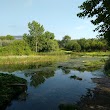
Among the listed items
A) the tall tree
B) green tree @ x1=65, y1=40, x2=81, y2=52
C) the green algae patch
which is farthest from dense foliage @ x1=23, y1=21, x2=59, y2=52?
the tall tree

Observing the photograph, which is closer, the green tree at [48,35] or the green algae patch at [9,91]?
the green algae patch at [9,91]

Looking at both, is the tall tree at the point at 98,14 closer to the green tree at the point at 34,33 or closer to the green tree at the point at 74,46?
the green tree at the point at 34,33

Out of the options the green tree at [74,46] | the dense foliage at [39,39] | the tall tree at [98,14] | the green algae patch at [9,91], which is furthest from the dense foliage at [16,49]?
the tall tree at [98,14]

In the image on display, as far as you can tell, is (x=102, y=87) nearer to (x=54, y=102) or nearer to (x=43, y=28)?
(x=54, y=102)

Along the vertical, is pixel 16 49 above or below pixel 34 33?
below

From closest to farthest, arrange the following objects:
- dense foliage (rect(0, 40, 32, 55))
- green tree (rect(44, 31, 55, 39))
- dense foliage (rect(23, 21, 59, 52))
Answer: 1. dense foliage (rect(0, 40, 32, 55))
2. dense foliage (rect(23, 21, 59, 52))
3. green tree (rect(44, 31, 55, 39))

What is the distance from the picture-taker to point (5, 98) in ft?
69.3

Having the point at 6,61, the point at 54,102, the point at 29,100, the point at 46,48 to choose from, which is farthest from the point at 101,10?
the point at 46,48

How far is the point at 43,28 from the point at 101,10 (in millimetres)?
100309

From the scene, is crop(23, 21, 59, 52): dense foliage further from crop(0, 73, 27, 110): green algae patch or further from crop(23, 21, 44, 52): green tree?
crop(0, 73, 27, 110): green algae patch

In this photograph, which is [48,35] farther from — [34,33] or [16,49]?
[16,49]

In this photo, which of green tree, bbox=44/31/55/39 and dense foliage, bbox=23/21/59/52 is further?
green tree, bbox=44/31/55/39

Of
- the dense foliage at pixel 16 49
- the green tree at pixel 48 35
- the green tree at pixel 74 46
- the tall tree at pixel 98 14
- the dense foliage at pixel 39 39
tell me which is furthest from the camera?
the green tree at pixel 74 46

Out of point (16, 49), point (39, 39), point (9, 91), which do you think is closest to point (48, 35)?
point (39, 39)
